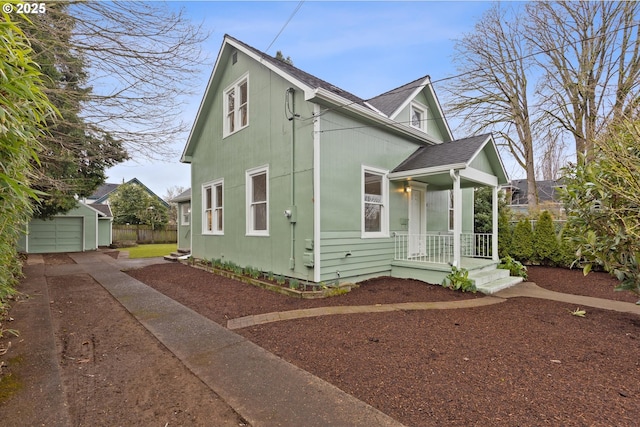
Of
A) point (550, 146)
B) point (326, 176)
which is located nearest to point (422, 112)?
point (326, 176)

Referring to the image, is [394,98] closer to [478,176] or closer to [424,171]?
[424,171]

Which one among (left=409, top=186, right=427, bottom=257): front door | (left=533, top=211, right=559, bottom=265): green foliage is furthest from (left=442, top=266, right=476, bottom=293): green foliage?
(left=533, top=211, right=559, bottom=265): green foliage

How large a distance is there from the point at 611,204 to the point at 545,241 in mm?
8121

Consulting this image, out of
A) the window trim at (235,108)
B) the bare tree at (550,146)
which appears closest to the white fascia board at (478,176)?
the window trim at (235,108)

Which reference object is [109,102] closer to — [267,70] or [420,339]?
[267,70]

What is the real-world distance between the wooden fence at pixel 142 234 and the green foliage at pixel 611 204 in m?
26.1

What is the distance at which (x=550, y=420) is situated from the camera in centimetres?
232

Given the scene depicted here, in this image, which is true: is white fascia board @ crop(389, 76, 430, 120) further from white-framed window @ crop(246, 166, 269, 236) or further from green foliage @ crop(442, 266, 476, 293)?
green foliage @ crop(442, 266, 476, 293)

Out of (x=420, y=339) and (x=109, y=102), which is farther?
(x=109, y=102)

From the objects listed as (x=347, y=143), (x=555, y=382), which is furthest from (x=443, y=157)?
(x=555, y=382)

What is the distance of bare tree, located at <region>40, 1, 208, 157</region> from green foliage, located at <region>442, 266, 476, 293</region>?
663 cm

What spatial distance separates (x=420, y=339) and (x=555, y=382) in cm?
144

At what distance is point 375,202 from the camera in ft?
26.1

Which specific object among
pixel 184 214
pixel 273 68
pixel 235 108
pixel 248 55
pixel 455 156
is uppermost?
pixel 248 55
